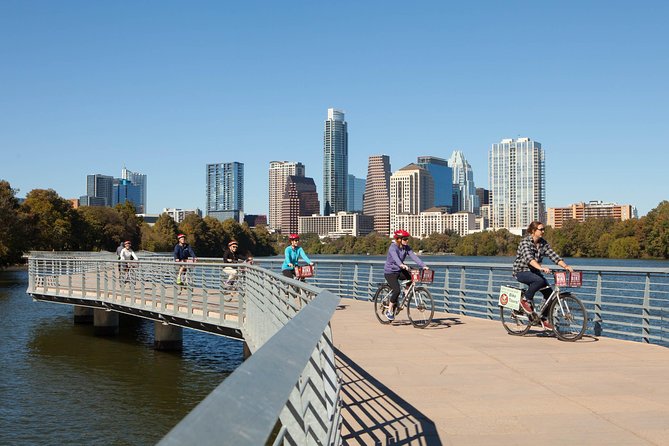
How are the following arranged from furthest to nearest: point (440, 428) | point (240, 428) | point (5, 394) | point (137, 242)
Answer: point (137, 242), point (5, 394), point (440, 428), point (240, 428)

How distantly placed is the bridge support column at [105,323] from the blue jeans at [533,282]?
19.4 meters

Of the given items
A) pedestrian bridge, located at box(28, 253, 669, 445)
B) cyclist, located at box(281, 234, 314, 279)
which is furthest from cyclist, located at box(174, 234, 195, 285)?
pedestrian bridge, located at box(28, 253, 669, 445)

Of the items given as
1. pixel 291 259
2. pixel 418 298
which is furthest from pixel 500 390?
pixel 291 259

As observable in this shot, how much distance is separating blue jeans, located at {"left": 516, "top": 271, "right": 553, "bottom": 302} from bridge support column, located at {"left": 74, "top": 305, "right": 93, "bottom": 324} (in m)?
23.5

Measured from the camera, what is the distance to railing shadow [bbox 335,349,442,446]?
5699mm

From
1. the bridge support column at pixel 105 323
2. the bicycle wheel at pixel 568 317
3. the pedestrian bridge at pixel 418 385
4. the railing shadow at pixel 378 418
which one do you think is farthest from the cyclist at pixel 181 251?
the railing shadow at pixel 378 418

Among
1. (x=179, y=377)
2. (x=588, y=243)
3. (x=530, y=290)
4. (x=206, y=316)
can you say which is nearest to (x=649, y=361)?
(x=530, y=290)

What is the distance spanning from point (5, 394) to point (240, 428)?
718 inches

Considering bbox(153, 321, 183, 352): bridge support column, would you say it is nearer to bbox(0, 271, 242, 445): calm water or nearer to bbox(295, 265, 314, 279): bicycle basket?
bbox(0, 271, 242, 445): calm water

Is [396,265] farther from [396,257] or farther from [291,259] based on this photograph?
[291,259]

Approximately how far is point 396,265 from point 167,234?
4145 inches

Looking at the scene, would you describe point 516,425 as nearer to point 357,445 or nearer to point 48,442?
point 357,445

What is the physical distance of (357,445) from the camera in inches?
216

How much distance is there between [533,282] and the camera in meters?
12.2
